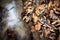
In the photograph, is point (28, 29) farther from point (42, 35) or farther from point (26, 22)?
point (42, 35)

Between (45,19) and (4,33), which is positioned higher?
(45,19)

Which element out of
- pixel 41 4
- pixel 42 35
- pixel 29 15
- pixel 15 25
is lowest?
pixel 42 35

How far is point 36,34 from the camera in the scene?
155cm

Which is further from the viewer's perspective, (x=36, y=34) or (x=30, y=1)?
(x=30, y=1)

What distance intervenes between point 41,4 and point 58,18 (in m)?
0.29

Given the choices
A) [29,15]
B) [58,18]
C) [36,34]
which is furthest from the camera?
[29,15]

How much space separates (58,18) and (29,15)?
39 centimetres

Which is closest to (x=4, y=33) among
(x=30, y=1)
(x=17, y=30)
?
(x=17, y=30)

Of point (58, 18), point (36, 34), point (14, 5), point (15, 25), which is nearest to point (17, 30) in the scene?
point (15, 25)

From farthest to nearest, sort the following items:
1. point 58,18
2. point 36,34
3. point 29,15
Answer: point 29,15, point 36,34, point 58,18

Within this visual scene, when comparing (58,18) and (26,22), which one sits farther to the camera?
(26,22)

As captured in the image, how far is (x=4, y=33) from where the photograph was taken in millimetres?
1603

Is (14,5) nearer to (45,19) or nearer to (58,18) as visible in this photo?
(45,19)

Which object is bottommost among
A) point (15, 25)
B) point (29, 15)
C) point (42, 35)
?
point (42, 35)
